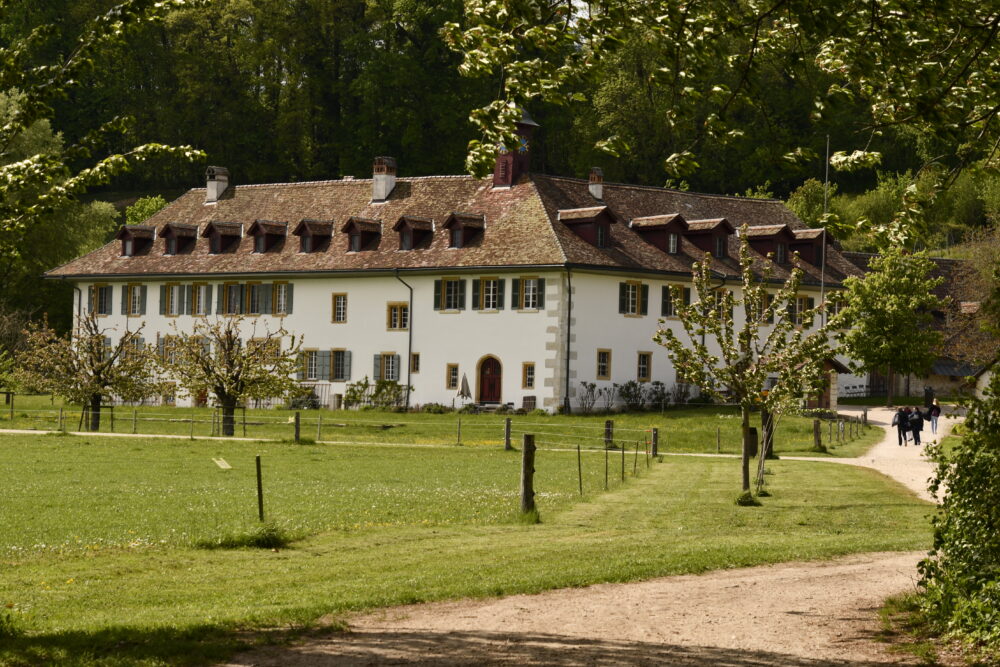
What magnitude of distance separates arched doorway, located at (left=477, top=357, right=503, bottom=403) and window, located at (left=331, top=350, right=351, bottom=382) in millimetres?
6365

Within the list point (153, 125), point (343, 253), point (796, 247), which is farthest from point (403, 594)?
point (153, 125)

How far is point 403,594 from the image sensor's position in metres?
14.4

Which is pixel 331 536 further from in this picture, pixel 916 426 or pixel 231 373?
pixel 916 426

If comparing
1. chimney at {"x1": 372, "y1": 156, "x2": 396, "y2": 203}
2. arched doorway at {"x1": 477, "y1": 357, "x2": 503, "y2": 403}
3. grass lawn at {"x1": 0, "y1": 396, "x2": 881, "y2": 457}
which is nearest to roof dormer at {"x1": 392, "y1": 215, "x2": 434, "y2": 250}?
chimney at {"x1": 372, "y1": 156, "x2": 396, "y2": 203}

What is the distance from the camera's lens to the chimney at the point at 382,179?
63344 mm

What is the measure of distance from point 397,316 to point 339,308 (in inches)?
122

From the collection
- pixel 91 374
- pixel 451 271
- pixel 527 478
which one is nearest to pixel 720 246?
pixel 451 271

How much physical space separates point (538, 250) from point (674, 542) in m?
36.2

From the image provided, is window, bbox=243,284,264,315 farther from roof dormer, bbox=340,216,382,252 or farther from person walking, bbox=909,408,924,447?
person walking, bbox=909,408,924,447

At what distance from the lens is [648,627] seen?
12812mm

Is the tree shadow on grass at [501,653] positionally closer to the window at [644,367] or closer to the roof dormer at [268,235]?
the window at [644,367]

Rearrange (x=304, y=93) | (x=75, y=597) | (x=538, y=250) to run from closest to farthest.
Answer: (x=75, y=597) < (x=538, y=250) < (x=304, y=93)

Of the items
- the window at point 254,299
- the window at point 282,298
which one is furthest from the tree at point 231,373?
the window at point 254,299

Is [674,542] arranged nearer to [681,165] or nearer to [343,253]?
[681,165]
